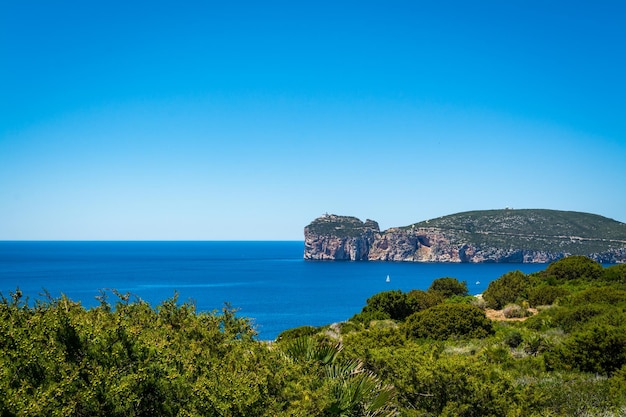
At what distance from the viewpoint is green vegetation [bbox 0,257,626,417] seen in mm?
7387

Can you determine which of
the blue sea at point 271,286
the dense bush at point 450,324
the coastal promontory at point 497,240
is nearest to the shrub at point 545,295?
the dense bush at point 450,324

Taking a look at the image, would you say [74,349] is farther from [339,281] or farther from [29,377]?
[339,281]

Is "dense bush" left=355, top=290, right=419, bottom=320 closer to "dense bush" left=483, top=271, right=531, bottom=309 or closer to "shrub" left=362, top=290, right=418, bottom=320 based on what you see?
"shrub" left=362, top=290, right=418, bottom=320

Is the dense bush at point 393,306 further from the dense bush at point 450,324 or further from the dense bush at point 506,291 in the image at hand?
the dense bush at point 450,324

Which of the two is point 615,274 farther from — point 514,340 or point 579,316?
point 514,340

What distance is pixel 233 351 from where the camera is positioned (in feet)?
35.2

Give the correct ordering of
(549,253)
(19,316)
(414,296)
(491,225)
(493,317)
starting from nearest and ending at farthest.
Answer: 1. (19,316)
2. (493,317)
3. (414,296)
4. (549,253)
5. (491,225)

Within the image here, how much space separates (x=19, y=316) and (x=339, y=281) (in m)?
116

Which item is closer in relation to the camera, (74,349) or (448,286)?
(74,349)

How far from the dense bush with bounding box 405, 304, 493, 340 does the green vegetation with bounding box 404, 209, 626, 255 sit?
15072 centimetres

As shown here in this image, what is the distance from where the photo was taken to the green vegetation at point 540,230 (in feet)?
534

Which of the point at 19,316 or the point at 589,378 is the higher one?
the point at 19,316

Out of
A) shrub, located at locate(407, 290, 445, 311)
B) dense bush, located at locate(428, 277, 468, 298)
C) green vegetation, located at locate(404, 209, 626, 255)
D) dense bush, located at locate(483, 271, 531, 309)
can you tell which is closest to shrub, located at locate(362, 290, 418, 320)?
shrub, located at locate(407, 290, 445, 311)

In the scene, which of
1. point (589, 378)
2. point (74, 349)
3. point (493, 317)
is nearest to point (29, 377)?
point (74, 349)
